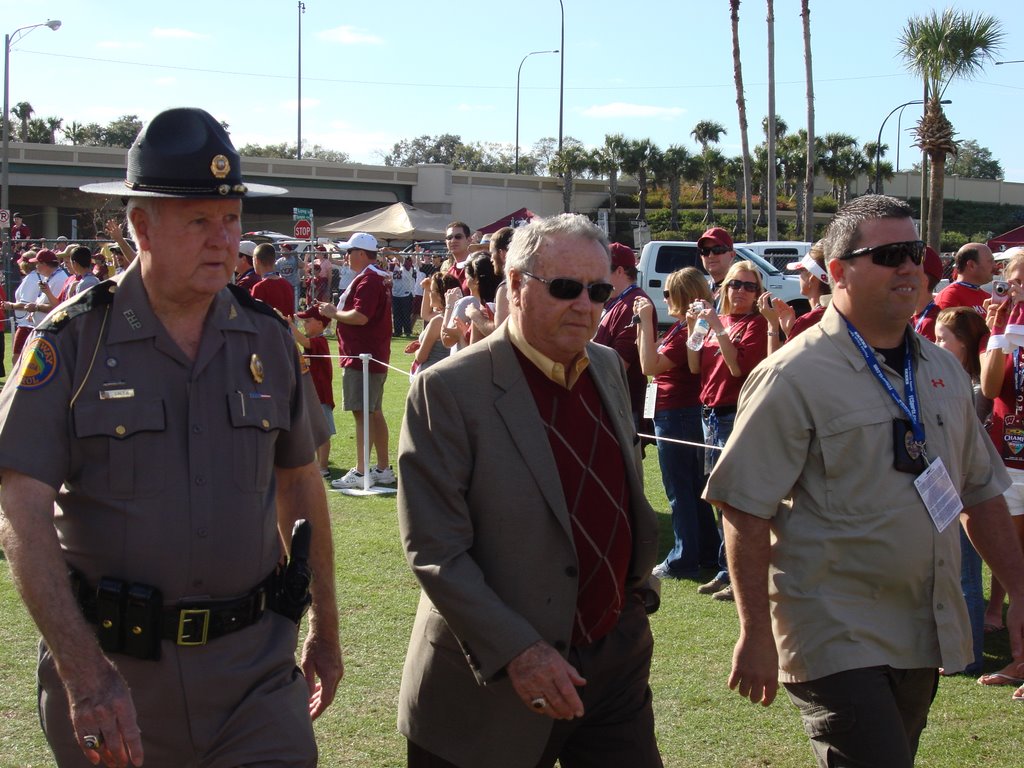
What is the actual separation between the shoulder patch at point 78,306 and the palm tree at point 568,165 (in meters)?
57.1

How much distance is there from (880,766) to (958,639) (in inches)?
16.5

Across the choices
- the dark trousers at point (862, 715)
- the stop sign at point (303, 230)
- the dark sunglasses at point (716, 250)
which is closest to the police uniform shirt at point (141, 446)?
the dark trousers at point (862, 715)

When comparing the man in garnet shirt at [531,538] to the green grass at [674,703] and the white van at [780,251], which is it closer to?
the green grass at [674,703]

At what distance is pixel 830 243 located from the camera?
11.4 ft

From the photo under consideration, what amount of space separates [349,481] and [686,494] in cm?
391

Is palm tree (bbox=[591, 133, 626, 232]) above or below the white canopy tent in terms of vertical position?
above

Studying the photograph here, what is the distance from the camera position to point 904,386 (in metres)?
3.30

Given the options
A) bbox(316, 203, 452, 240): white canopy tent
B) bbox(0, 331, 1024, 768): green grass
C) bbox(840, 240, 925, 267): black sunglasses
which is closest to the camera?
bbox(840, 240, 925, 267): black sunglasses

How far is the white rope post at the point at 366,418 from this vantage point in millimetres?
9992

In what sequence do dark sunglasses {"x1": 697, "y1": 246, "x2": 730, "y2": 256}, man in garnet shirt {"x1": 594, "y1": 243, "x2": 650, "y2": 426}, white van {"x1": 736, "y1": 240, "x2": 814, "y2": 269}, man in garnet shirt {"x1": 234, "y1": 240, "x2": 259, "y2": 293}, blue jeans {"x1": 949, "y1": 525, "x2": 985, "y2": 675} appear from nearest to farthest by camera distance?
blue jeans {"x1": 949, "y1": 525, "x2": 985, "y2": 675}, man in garnet shirt {"x1": 594, "y1": 243, "x2": 650, "y2": 426}, dark sunglasses {"x1": 697, "y1": 246, "x2": 730, "y2": 256}, man in garnet shirt {"x1": 234, "y1": 240, "x2": 259, "y2": 293}, white van {"x1": 736, "y1": 240, "x2": 814, "y2": 269}

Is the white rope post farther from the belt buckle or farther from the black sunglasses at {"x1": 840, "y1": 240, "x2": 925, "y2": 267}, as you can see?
the belt buckle

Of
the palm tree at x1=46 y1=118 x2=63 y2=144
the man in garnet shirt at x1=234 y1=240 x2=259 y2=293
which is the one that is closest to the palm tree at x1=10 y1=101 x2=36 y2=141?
the palm tree at x1=46 y1=118 x2=63 y2=144

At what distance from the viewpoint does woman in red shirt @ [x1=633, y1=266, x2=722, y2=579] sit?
750 cm

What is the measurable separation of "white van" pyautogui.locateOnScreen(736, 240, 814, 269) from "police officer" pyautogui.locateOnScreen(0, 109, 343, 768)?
79.8ft
